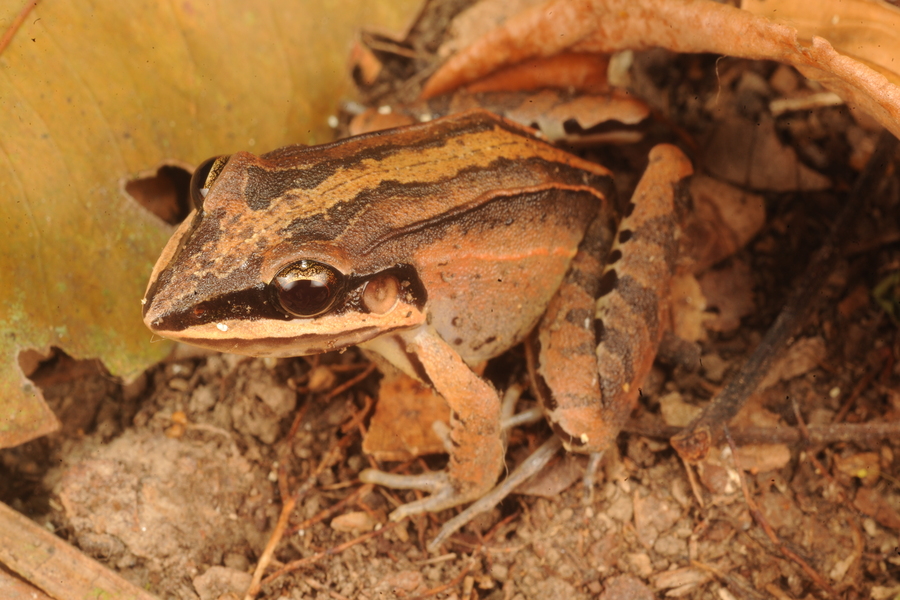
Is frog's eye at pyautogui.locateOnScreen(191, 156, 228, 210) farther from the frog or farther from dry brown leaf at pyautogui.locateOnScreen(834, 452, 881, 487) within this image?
dry brown leaf at pyautogui.locateOnScreen(834, 452, 881, 487)

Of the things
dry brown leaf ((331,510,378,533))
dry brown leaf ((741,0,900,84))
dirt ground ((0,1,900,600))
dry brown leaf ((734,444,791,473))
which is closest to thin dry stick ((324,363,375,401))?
dirt ground ((0,1,900,600))

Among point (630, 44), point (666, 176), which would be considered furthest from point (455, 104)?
point (666, 176)

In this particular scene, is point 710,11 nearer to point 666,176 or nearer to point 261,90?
point 666,176

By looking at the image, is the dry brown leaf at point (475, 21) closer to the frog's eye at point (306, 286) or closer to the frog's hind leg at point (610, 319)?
the frog's hind leg at point (610, 319)

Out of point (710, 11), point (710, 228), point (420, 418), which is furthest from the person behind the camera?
point (710, 228)

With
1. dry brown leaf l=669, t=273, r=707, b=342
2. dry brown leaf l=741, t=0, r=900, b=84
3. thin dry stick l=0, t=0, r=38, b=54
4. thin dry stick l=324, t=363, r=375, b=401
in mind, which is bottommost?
dry brown leaf l=669, t=273, r=707, b=342

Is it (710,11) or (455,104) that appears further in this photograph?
(455,104)
